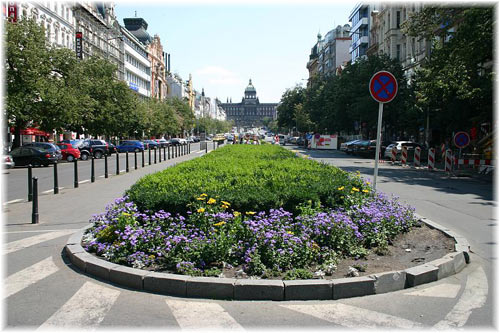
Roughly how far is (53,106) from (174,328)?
103 feet

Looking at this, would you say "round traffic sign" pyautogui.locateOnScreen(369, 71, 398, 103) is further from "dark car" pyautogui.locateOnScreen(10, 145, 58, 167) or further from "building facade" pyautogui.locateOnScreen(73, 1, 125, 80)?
"building facade" pyautogui.locateOnScreen(73, 1, 125, 80)

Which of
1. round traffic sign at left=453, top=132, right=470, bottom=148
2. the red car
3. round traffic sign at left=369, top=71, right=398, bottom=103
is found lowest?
the red car

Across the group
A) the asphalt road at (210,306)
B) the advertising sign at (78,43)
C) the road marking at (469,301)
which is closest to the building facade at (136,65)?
the advertising sign at (78,43)

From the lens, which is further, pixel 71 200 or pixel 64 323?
pixel 71 200

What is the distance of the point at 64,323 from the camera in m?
4.73

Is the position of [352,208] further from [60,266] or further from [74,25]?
[74,25]

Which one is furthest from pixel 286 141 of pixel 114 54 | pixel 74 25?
pixel 74 25

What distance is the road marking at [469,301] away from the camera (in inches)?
188

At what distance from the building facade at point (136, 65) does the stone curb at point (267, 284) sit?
8879 centimetres

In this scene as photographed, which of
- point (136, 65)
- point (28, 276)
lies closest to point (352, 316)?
point (28, 276)

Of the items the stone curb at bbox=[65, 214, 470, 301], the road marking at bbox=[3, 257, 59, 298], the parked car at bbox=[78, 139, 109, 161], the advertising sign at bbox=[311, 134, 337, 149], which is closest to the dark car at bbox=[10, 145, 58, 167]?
the parked car at bbox=[78, 139, 109, 161]

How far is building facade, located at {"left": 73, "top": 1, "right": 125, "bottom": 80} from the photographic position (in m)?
67.1

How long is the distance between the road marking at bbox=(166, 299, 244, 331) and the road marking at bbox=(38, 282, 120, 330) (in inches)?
27.0

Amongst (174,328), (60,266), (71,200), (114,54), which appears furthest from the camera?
(114,54)
